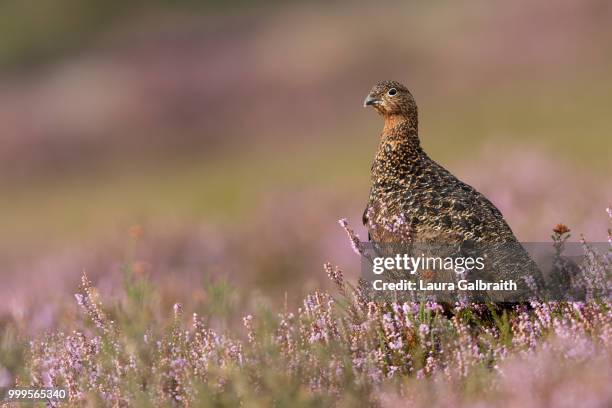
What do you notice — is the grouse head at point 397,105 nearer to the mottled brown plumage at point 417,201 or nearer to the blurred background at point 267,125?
the mottled brown plumage at point 417,201

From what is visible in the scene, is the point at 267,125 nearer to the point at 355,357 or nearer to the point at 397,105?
the point at 397,105

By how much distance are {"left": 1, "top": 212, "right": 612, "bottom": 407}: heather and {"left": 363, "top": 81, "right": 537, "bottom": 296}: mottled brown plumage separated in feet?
0.89

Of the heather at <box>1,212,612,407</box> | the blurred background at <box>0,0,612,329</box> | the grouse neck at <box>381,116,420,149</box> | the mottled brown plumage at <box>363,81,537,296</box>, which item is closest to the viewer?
the heather at <box>1,212,612,407</box>

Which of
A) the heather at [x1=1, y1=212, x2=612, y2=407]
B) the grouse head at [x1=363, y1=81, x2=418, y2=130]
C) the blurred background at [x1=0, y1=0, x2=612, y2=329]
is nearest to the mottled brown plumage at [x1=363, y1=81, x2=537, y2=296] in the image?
the grouse head at [x1=363, y1=81, x2=418, y2=130]

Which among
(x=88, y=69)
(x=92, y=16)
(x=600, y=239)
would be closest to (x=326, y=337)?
(x=600, y=239)

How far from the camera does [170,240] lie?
1066cm

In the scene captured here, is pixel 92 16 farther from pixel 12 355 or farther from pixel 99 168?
pixel 12 355

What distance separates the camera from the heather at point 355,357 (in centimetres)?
300

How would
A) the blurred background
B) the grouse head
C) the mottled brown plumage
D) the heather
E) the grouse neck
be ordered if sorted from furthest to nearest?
the blurred background
the grouse head
the grouse neck
the mottled brown plumage
the heather

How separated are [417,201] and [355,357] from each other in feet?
3.09

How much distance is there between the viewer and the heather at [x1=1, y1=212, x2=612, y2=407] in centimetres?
300

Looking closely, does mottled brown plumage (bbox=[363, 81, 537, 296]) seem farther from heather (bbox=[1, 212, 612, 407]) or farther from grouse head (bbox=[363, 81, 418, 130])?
heather (bbox=[1, 212, 612, 407])

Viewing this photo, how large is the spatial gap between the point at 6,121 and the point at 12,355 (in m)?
22.0

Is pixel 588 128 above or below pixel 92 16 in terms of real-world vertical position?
below
